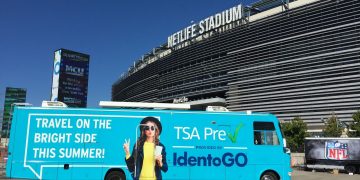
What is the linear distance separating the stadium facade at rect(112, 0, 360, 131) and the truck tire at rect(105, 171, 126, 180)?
201 ft

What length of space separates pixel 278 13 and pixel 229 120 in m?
70.4

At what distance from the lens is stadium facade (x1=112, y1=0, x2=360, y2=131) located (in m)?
71.5

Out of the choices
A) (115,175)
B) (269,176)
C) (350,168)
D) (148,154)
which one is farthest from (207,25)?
(115,175)

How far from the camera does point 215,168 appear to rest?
16031mm

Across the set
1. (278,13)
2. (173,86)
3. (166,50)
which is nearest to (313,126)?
(278,13)

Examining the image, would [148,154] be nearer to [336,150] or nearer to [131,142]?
[131,142]

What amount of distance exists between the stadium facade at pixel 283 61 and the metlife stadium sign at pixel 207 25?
3.43 feet

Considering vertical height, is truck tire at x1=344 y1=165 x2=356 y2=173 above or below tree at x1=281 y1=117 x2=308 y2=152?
below

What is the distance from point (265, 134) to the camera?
16812mm

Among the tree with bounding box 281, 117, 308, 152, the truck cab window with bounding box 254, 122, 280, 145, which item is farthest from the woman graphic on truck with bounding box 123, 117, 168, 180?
the tree with bounding box 281, 117, 308, 152

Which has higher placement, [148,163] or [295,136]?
[295,136]

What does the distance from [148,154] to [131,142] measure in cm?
76

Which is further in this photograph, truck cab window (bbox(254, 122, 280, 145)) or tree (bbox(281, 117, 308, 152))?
tree (bbox(281, 117, 308, 152))

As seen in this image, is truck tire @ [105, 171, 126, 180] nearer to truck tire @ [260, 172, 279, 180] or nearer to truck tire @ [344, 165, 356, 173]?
truck tire @ [260, 172, 279, 180]
